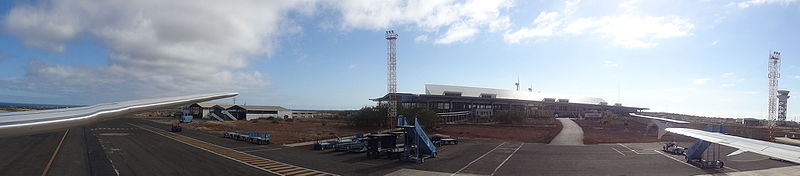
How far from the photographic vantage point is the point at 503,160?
32.3 meters

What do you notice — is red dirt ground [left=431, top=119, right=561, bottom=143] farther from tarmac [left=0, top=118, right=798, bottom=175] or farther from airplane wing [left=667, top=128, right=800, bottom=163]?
airplane wing [left=667, top=128, right=800, bottom=163]

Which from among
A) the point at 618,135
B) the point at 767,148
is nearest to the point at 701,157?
the point at 767,148

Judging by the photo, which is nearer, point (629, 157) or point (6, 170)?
point (6, 170)

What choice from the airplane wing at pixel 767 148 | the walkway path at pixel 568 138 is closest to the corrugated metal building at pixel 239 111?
the walkway path at pixel 568 138

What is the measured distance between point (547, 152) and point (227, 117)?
292 feet

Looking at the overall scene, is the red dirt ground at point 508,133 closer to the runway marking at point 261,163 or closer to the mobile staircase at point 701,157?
the mobile staircase at point 701,157

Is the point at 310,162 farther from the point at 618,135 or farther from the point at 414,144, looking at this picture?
the point at 618,135

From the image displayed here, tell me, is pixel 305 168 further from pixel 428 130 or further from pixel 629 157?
pixel 428 130

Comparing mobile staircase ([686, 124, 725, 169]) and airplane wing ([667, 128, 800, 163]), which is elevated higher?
airplane wing ([667, 128, 800, 163])

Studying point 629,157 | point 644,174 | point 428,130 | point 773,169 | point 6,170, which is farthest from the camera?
point 428,130

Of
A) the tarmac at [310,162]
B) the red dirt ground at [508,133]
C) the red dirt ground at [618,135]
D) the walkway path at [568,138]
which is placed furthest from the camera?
the red dirt ground at [508,133]

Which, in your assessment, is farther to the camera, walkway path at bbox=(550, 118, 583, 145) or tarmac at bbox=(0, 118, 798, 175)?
walkway path at bbox=(550, 118, 583, 145)

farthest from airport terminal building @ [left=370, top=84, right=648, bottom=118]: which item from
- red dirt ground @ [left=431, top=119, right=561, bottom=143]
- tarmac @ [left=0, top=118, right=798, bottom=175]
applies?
tarmac @ [left=0, top=118, right=798, bottom=175]

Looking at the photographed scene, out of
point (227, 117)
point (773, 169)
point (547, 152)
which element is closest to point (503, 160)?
point (547, 152)
